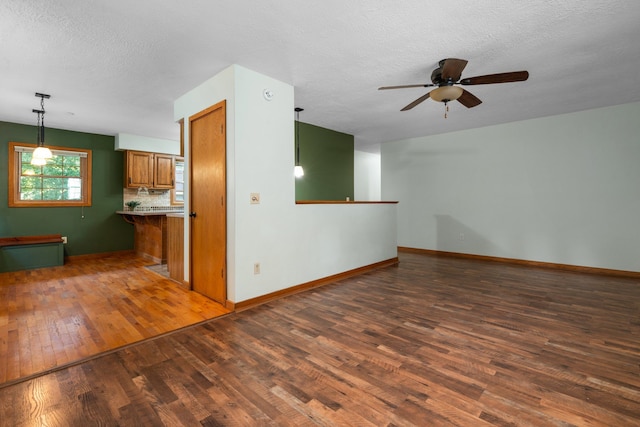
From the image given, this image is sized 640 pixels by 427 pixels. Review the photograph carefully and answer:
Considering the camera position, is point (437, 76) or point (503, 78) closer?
point (503, 78)

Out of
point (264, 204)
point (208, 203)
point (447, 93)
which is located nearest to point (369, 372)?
point (264, 204)

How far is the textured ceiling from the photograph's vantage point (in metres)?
2.23

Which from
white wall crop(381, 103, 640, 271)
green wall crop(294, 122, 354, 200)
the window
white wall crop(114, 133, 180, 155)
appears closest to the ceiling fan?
green wall crop(294, 122, 354, 200)

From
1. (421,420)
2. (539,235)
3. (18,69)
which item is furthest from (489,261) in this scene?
(18,69)

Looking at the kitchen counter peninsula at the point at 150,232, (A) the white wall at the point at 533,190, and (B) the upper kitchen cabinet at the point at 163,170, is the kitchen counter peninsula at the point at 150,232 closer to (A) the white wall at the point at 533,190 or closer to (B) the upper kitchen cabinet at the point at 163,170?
(B) the upper kitchen cabinet at the point at 163,170

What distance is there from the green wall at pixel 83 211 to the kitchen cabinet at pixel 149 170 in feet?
1.05

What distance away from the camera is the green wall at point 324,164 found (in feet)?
18.6

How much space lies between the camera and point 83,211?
591 cm

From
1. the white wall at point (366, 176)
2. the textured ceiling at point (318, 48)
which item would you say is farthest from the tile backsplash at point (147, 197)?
the white wall at point (366, 176)

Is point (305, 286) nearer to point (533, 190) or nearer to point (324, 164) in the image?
point (324, 164)

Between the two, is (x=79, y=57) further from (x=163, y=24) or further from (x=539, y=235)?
(x=539, y=235)

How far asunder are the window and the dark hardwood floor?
5117mm

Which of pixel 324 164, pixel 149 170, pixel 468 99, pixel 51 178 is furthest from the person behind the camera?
pixel 149 170

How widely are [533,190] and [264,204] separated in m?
4.91
